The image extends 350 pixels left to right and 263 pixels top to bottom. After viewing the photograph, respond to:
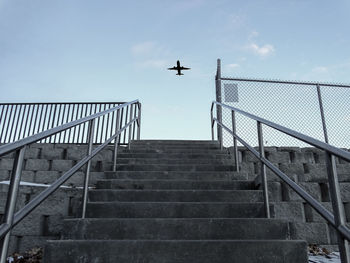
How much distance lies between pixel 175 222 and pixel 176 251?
1.16 feet

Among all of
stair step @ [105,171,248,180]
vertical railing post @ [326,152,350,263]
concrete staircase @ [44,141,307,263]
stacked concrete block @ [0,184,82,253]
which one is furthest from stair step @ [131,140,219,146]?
vertical railing post @ [326,152,350,263]

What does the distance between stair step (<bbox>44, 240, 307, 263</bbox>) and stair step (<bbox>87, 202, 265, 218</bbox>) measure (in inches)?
23.5

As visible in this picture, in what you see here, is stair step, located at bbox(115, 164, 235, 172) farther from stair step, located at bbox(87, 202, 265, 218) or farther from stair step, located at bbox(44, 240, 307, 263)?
stair step, located at bbox(44, 240, 307, 263)

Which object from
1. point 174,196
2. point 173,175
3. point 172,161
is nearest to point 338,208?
point 174,196

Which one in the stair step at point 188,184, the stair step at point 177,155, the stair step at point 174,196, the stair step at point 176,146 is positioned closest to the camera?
the stair step at point 174,196

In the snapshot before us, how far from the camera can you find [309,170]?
13.2 feet

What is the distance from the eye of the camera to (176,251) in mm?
1867

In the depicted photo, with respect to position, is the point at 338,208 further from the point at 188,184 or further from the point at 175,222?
the point at 188,184

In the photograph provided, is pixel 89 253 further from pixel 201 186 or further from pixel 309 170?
pixel 309 170

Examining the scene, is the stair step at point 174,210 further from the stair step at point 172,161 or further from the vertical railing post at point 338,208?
the stair step at point 172,161

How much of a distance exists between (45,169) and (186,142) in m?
2.51

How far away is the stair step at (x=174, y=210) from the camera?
2482 mm

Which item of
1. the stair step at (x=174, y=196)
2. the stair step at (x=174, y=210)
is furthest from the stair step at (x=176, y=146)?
the stair step at (x=174, y=210)

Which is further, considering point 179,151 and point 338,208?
point 179,151
